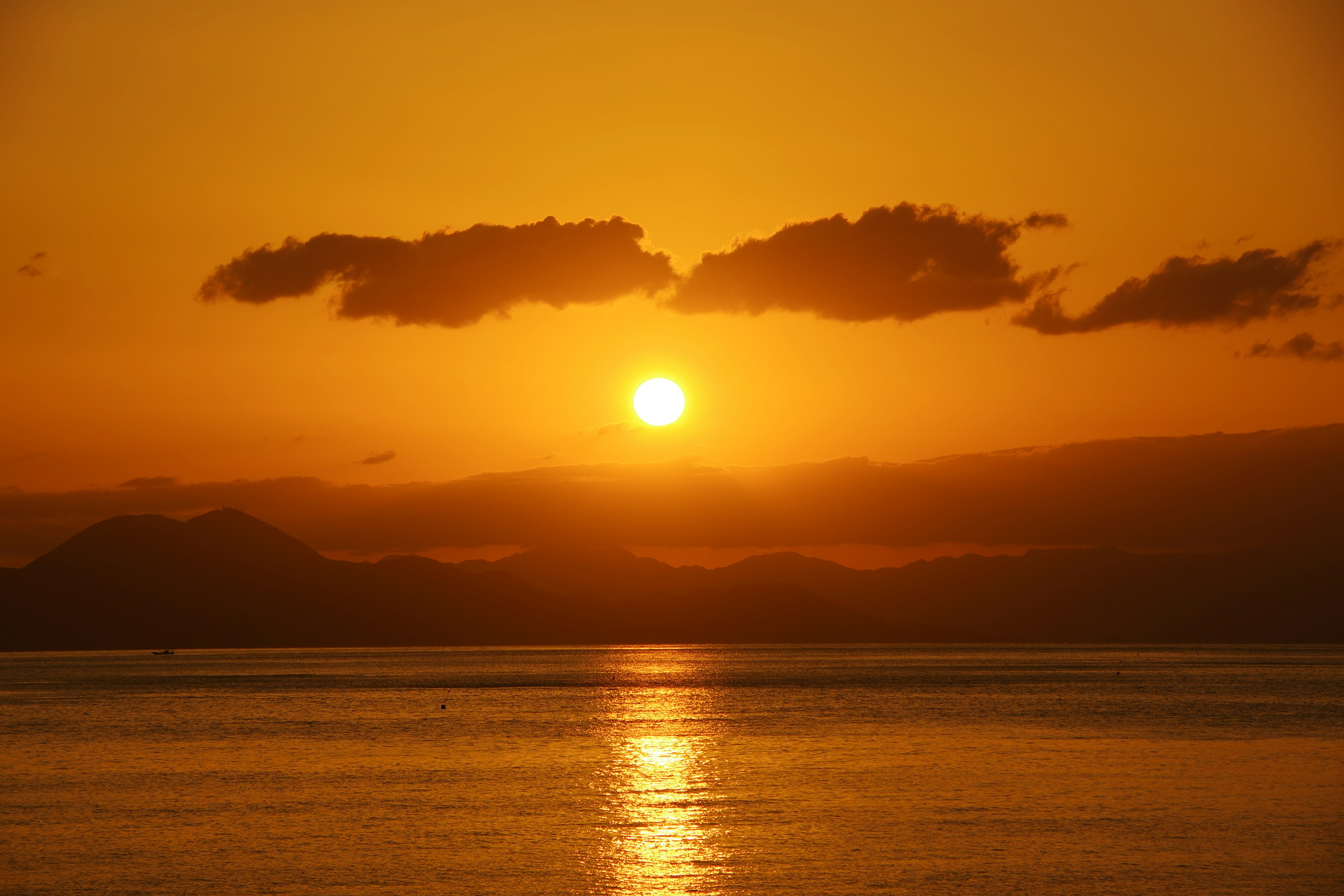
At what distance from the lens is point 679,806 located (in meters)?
68.3

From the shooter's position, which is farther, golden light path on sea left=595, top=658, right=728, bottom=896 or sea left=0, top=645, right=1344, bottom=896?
sea left=0, top=645, right=1344, bottom=896

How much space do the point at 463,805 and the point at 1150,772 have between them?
45.1m

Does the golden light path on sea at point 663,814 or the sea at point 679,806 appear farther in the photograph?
the sea at point 679,806

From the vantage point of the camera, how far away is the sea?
50.8 m

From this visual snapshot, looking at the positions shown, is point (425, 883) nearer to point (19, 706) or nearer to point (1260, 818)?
point (1260, 818)

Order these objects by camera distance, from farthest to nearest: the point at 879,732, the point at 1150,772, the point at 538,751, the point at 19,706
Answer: the point at 19,706
the point at 879,732
the point at 538,751
the point at 1150,772

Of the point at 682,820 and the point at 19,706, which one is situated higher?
the point at 19,706

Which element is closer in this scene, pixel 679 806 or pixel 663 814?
pixel 663 814

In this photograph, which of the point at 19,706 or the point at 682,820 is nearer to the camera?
the point at 682,820

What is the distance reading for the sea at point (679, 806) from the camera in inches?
1998

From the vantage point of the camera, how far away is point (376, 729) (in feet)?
395

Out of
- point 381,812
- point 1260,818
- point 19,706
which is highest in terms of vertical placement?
point 19,706

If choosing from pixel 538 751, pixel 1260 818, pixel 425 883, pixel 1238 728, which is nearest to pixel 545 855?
pixel 425 883

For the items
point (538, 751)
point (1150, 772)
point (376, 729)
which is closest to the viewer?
point (1150, 772)
